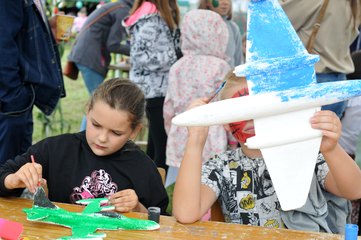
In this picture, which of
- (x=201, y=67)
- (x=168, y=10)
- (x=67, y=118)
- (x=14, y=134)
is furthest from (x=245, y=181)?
(x=67, y=118)

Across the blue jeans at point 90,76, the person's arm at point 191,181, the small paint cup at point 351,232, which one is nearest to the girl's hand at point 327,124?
the small paint cup at point 351,232

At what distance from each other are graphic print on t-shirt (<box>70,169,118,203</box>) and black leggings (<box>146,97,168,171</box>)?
1.84 metres

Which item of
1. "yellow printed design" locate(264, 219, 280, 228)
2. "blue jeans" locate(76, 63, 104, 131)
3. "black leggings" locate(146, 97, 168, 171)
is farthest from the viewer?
"blue jeans" locate(76, 63, 104, 131)

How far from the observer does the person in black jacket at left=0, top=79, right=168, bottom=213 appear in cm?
188

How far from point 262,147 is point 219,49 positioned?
2267 mm

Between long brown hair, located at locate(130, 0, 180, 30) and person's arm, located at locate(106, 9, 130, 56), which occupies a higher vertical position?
long brown hair, located at locate(130, 0, 180, 30)

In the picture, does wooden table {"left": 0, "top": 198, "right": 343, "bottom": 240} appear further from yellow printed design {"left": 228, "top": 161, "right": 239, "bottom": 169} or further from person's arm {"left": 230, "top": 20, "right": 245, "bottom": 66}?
person's arm {"left": 230, "top": 20, "right": 245, "bottom": 66}

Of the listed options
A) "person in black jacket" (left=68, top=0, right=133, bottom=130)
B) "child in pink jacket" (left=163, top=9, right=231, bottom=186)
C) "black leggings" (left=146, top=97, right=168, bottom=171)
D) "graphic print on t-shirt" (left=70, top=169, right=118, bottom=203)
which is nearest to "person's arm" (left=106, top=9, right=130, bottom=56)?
"person in black jacket" (left=68, top=0, right=133, bottom=130)

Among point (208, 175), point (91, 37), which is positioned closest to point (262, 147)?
point (208, 175)

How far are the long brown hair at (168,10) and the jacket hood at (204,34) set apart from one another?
183 millimetres

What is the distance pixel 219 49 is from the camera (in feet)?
11.1

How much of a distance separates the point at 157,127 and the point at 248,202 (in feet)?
6.82

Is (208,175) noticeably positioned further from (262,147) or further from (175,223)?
(262,147)

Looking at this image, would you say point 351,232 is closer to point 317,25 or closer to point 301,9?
point 317,25
